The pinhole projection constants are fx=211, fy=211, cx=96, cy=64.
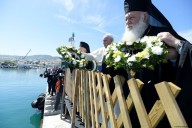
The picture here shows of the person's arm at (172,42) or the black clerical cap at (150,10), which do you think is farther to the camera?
the black clerical cap at (150,10)

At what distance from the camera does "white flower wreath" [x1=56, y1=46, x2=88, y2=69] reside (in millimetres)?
5273

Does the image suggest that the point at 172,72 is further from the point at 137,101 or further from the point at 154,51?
the point at 137,101

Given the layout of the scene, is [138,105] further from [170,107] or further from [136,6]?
[136,6]

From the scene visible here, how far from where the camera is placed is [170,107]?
130 centimetres

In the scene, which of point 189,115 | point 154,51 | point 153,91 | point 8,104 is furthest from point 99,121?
point 8,104

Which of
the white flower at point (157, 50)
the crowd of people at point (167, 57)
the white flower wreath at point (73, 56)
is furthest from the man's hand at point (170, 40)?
the white flower wreath at point (73, 56)

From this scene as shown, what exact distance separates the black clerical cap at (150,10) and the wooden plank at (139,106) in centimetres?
152

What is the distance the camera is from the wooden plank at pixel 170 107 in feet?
3.93

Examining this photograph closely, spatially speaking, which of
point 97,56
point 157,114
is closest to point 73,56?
point 97,56

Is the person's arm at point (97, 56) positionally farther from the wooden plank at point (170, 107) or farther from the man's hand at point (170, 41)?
the wooden plank at point (170, 107)

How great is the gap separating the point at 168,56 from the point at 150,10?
131 cm

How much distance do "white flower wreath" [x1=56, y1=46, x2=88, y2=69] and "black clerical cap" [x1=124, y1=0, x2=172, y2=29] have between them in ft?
7.90

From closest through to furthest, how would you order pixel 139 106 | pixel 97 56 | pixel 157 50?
pixel 139 106 → pixel 157 50 → pixel 97 56

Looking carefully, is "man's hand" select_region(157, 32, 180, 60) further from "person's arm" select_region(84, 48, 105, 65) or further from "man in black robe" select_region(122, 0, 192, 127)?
"person's arm" select_region(84, 48, 105, 65)
